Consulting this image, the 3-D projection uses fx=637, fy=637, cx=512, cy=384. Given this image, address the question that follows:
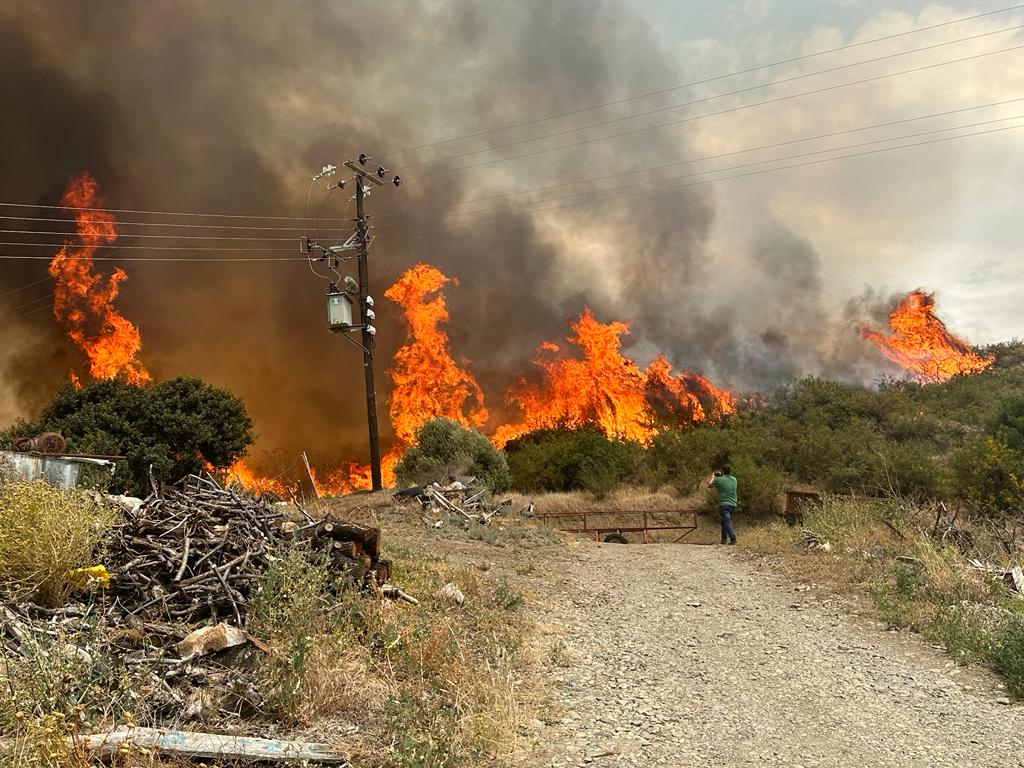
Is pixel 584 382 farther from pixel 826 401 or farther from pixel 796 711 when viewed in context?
pixel 796 711

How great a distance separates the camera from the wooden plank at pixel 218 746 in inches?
150

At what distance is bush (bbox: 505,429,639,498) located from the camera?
34750 mm

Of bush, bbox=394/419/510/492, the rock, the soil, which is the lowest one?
Answer: the soil

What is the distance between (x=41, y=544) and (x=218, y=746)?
302cm

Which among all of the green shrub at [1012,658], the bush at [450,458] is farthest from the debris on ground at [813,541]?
the bush at [450,458]

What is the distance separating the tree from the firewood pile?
1875 centimetres

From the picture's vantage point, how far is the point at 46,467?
1110cm

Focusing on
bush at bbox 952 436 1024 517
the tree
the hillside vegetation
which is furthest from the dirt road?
the tree

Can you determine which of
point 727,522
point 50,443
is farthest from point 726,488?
point 50,443

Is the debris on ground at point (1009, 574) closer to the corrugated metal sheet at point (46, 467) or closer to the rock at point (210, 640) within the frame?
the rock at point (210, 640)

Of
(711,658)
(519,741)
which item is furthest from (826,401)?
(519,741)

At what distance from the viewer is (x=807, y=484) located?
31.2m

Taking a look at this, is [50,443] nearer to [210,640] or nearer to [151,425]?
[210,640]

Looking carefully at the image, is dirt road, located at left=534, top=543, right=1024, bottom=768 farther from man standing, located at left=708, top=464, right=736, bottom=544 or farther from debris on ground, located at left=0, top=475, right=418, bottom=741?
man standing, located at left=708, top=464, right=736, bottom=544
